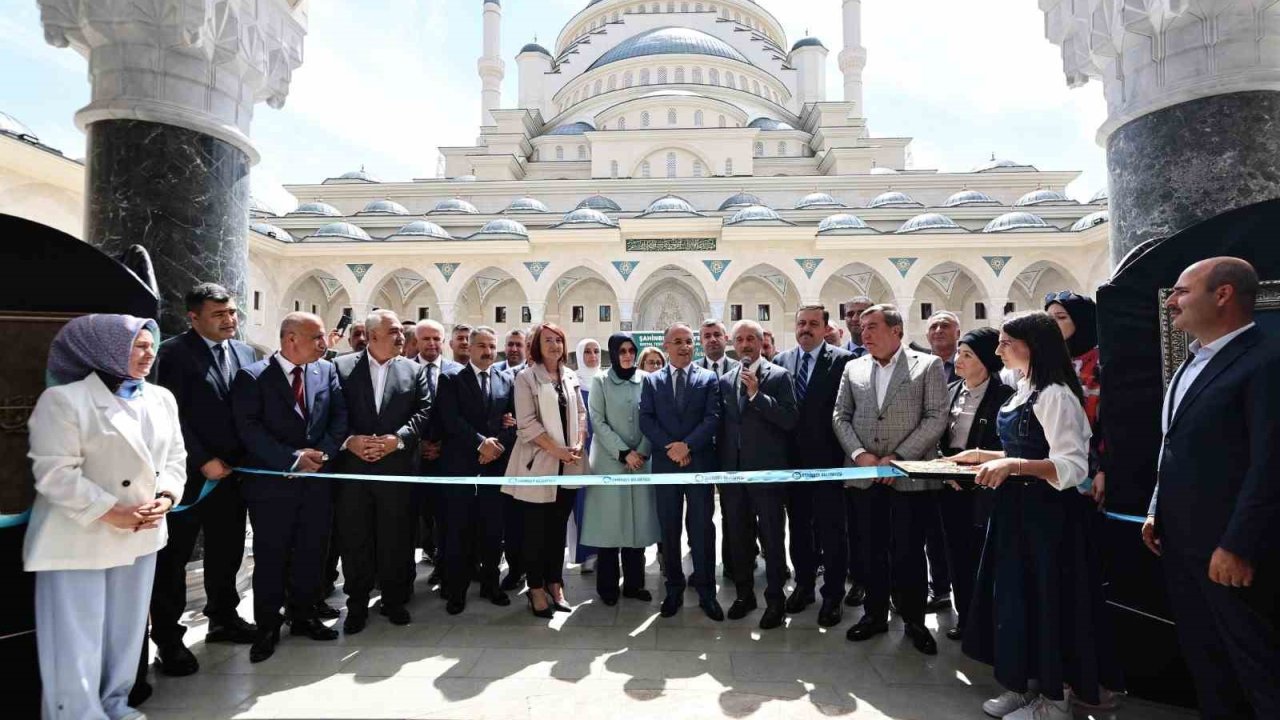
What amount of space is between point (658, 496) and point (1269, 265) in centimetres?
266

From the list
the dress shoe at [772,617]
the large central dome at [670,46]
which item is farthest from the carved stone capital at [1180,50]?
the large central dome at [670,46]

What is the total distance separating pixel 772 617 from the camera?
314 centimetres

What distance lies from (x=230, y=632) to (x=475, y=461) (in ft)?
4.50

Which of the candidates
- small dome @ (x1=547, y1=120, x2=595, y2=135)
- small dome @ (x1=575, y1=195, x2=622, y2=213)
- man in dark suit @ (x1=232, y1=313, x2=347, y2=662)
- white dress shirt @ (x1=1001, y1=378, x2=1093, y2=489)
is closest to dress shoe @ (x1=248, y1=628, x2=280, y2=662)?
man in dark suit @ (x1=232, y1=313, x2=347, y2=662)

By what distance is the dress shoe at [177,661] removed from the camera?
2.63 metres

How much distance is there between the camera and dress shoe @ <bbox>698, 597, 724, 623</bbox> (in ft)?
10.7

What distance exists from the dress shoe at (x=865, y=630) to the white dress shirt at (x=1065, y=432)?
1169mm

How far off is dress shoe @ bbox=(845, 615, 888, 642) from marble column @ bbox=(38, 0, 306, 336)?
3982mm

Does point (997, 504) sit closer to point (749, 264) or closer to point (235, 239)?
point (235, 239)

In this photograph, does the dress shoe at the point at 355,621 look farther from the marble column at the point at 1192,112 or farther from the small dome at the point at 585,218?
the small dome at the point at 585,218

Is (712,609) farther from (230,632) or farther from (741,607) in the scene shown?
(230,632)

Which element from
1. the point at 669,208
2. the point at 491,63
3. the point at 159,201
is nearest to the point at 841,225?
the point at 669,208

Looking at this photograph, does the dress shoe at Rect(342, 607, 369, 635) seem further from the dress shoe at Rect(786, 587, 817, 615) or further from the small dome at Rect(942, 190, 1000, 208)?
the small dome at Rect(942, 190, 1000, 208)

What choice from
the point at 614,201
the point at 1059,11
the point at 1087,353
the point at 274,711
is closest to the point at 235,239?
the point at 274,711
